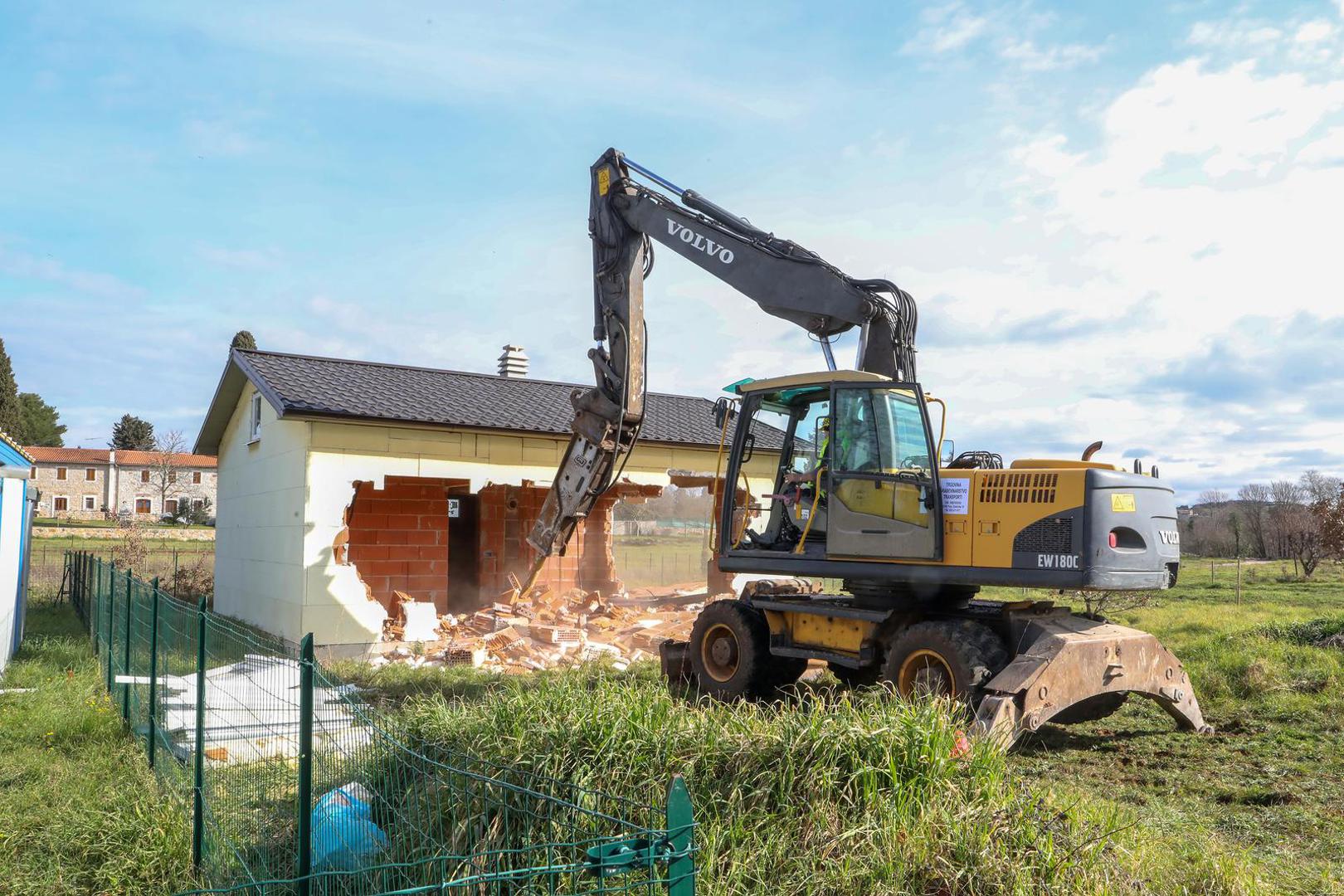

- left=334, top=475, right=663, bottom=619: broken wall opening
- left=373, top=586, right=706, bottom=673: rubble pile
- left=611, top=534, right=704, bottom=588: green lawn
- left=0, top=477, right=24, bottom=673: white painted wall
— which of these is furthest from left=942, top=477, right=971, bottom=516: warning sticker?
left=611, top=534, right=704, bottom=588: green lawn

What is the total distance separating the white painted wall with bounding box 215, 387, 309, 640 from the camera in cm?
1405

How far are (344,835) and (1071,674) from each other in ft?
17.9

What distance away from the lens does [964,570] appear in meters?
8.04

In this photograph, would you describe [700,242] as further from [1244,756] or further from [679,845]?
[679,845]

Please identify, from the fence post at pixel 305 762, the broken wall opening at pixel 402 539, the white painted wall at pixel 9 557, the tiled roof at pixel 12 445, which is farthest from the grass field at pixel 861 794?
the broken wall opening at pixel 402 539

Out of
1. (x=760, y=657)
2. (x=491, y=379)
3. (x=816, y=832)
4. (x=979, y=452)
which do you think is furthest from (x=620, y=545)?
(x=816, y=832)

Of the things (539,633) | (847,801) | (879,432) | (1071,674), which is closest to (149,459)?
(539,633)

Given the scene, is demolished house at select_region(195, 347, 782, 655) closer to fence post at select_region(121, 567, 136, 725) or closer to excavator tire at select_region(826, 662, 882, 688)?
excavator tire at select_region(826, 662, 882, 688)

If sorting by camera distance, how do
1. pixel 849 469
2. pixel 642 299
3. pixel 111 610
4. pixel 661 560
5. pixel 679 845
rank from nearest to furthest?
pixel 679 845, pixel 849 469, pixel 111 610, pixel 642 299, pixel 661 560

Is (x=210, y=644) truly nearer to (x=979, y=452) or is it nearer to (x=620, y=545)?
(x=979, y=452)

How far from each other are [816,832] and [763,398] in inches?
221

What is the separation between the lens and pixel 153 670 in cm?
713

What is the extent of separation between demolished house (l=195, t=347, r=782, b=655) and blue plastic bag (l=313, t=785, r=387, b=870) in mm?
6617

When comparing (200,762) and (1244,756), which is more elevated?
(200,762)
